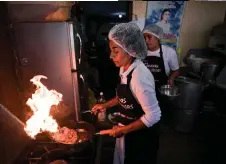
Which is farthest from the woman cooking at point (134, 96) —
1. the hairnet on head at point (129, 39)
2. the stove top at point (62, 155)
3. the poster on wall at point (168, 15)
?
the poster on wall at point (168, 15)

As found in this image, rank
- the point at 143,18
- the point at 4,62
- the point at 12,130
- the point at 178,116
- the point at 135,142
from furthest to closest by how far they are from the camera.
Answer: the point at 143,18 < the point at 178,116 < the point at 4,62 < the point at 135,142 < the point at 12,130

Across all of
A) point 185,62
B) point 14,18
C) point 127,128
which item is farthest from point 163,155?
point 14,18

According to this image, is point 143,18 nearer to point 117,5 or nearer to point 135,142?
point 117,5

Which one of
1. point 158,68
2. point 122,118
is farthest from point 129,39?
point 158,68

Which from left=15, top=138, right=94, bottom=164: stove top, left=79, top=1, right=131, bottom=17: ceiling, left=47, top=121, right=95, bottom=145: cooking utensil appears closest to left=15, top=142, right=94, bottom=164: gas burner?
left=15, top=138, right=94, bottom=164: stove top

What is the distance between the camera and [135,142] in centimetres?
202

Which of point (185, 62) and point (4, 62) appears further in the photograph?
point (185, 62)

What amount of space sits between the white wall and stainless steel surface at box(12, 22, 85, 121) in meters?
2.70

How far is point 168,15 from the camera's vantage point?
447 cm

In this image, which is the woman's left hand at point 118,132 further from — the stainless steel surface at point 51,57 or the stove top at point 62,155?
the stainless steel surface at point 51,57

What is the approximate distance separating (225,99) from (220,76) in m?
0.47

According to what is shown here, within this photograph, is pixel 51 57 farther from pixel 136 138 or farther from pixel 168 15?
pixel 168 15

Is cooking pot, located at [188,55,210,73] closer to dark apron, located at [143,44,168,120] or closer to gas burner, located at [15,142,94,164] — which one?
dark apron, located at [143,44,168,120]

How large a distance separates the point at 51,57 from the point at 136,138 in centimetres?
143
